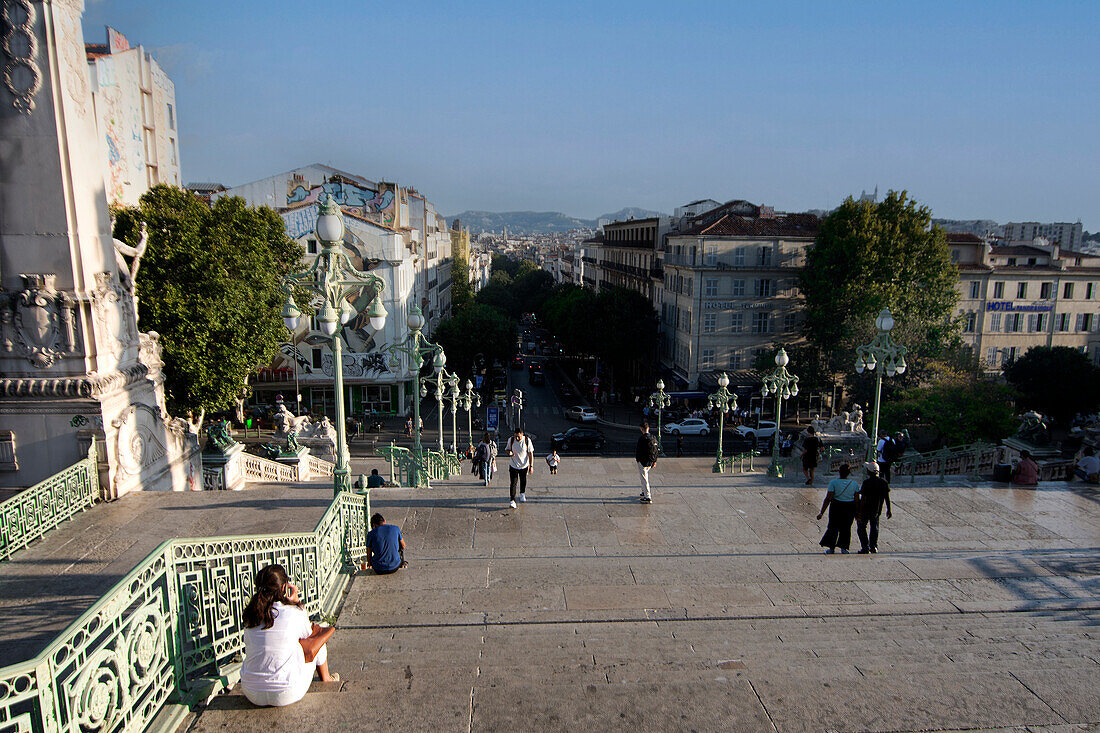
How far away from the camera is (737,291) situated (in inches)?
1703

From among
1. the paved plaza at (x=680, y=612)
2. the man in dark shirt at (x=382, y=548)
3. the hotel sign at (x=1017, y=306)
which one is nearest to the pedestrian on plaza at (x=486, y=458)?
the paved plaza at (x=680, y=612)

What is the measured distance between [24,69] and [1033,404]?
48938 millimetres

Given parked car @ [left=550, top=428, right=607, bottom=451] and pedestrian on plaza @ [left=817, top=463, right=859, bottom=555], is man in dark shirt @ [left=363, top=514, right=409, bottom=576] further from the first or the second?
parked car @ [left=550, top=428, right=607, bottom=451]

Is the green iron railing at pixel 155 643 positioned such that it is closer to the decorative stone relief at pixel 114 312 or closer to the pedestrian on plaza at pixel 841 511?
the decorative stone relief at pixel 114 312

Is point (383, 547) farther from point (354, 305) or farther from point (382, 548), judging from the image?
point (354, 305)

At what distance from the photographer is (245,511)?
10898mm

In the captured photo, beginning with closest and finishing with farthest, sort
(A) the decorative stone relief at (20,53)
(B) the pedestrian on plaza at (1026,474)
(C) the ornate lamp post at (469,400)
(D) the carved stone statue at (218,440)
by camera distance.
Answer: (A) the decorative stone relief at (20,53)
(B) the pedestrian on plaza at (1026,474)
(D) the carved stone statue at (218,440)
(C) the ornate lamp post at (469,400)

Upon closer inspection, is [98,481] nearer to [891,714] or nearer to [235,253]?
[891,714]

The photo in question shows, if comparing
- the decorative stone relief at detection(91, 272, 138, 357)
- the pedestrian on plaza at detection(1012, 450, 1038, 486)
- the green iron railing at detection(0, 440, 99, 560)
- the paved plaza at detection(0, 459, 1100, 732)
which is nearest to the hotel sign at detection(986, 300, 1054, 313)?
the pedestrian on plaza at detection(1012, 450, 1038, 486)

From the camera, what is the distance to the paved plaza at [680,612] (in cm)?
546

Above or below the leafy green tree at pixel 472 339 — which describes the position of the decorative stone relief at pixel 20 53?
above

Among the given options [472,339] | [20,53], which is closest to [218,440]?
[20,53]

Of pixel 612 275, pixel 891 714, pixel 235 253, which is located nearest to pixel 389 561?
pixel 891 714

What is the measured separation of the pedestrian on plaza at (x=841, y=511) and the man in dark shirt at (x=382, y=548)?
6378 millimetres
